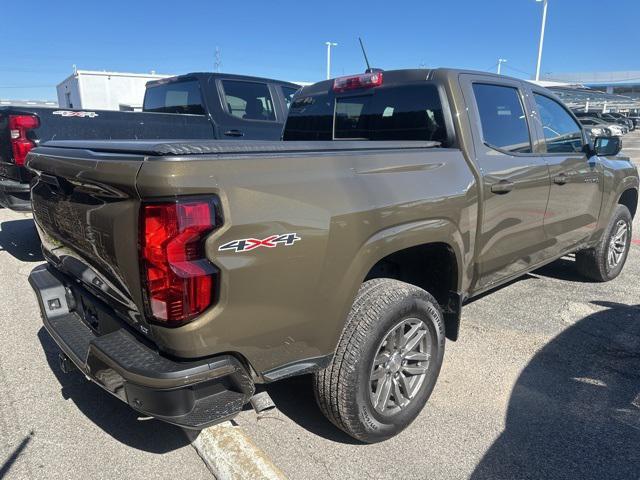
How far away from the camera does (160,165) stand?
5.74 ft

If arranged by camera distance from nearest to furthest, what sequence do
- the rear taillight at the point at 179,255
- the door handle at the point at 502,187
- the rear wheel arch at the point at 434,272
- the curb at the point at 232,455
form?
the rear taillight at the point at 179,255, the curb at the point at 232,455, the rear wheel arch at the point at 434,272, the door handle at the point at 502,187

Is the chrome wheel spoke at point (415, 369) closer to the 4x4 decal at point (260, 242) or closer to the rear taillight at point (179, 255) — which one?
the 4x4 decal at point (260, 242)

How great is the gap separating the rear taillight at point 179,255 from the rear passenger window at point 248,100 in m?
5.41

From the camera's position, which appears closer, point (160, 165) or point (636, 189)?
point (160, 165)

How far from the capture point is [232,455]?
2.45 meters

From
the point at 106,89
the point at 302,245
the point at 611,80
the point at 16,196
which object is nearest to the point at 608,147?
the point at 302,245

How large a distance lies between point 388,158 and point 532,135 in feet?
5.53

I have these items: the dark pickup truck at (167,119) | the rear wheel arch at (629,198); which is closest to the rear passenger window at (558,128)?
the rear wheel arch at (629,198)

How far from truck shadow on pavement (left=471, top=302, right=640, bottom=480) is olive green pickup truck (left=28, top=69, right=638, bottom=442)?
56cm

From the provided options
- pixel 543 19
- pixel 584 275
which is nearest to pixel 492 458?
pixel 584 275

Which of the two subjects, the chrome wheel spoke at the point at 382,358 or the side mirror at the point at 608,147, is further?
the side mirror at the point at 608,147

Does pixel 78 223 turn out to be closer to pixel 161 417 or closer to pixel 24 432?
pixel 161 417

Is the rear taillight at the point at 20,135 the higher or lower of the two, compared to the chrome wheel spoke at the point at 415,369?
higher

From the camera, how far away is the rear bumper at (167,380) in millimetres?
1869
